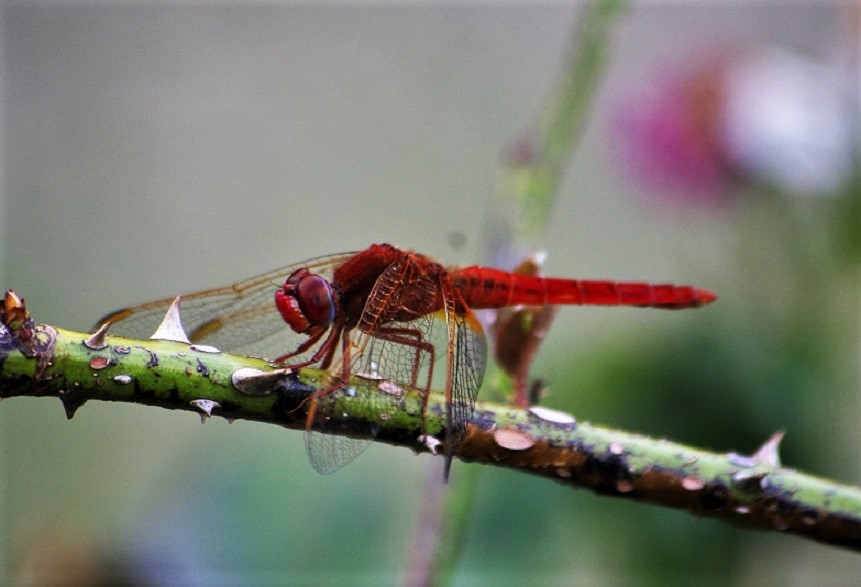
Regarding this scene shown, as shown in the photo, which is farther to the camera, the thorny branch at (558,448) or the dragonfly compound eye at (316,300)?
the dragonfly compound eye at (316,300)

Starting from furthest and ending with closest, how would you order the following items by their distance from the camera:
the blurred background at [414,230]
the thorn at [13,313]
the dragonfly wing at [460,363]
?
the blurred background at [414,230], the dragonfly wing at [460,363], the thorn at [13,313]

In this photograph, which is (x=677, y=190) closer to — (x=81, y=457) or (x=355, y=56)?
(x=355, y=56)

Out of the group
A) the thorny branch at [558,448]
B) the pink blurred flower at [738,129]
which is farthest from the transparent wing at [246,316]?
the pink blurred flower at [738,129]

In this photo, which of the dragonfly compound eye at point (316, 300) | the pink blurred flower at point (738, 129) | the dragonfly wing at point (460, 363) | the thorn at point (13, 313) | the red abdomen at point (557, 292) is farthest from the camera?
the pink blurred flower at point (738, 129)

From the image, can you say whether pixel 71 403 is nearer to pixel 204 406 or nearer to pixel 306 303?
pixel 204 406

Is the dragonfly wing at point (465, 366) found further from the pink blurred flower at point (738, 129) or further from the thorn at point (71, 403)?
the pink blurred flower at point (738, 129)

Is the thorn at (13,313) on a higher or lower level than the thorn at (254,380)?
higher

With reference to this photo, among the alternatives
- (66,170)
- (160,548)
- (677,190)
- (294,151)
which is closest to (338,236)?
(294,151)
